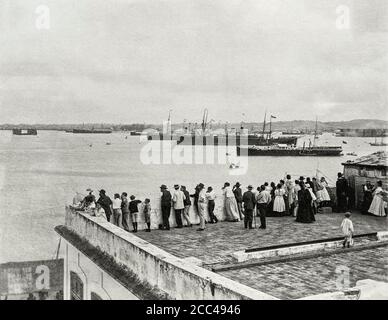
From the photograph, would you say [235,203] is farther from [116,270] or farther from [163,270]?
[163,270]

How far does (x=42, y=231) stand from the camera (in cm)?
4316

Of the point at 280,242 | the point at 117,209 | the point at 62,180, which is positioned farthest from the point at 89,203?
the point at 62,180

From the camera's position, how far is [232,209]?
1545cm

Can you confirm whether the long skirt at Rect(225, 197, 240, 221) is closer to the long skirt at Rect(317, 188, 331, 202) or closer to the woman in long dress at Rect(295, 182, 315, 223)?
the woman in long dress at Rect(295, 182, 315, 223)

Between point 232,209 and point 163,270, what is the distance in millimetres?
7089

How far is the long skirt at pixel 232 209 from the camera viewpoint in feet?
50.6

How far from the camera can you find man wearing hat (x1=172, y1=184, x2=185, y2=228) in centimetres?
1427

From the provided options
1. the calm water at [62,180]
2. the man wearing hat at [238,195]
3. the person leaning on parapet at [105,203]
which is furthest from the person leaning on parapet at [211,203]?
the calm water at [62,180]

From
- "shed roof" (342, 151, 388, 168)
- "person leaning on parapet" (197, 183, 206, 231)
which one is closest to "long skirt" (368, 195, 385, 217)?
"shed roof" (342, 151, 388, 168)

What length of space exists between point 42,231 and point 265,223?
3334 cm

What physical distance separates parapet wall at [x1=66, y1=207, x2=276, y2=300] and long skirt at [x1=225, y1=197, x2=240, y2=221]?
15.2 feet

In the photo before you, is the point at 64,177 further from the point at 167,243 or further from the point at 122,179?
the point at 167,243

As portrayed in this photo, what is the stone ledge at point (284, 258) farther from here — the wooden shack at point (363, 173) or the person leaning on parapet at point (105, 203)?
the wooden shack at point (363, 173)

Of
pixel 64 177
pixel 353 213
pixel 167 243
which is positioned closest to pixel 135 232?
pixel 167 243
